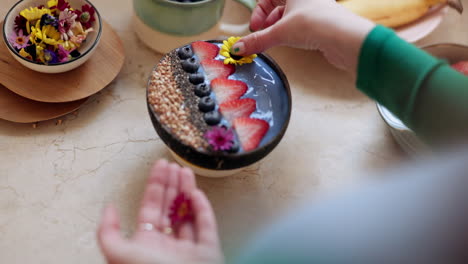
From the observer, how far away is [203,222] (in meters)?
0.59

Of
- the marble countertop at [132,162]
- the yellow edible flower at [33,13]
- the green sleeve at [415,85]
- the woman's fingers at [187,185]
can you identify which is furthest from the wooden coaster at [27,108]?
the green sleeve at [415,85]

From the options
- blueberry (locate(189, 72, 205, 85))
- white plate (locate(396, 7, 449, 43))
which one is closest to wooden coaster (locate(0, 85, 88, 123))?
Result: blueberry (locate(189, 72, 205, 85))

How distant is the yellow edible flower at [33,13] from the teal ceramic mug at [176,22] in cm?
18

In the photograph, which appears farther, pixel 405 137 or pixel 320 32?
pixel 405 137

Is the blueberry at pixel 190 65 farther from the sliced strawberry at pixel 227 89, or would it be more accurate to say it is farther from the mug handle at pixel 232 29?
the mug handle at pixel 232 29

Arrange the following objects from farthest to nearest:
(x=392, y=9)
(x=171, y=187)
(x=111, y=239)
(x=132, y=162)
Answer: (x=392, y=9) → (x=132, y=162) → (x=171, y=187) → (x=111, y=239)

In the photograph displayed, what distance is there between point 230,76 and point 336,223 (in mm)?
396

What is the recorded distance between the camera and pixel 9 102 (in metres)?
0.87

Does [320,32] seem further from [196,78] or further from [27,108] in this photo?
[27,108]

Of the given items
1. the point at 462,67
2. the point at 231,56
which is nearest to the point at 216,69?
the point at 231,56

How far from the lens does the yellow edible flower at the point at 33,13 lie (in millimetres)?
850

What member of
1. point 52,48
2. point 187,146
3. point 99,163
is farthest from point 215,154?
point 52,48

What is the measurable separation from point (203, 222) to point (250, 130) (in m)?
0.20

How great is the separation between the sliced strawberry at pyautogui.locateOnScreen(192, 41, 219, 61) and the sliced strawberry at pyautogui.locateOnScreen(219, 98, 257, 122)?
0.36 ft
